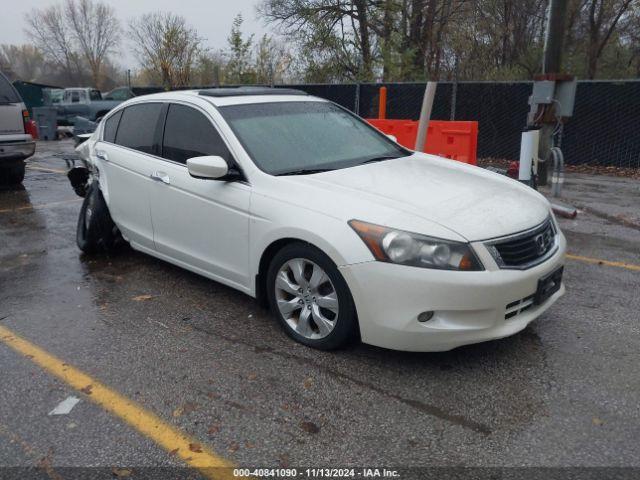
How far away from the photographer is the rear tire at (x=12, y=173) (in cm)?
1009

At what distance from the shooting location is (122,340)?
386 centimetres

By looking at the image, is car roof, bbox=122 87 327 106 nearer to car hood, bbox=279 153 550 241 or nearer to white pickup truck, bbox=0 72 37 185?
car hood, bbox=279 153 550 241

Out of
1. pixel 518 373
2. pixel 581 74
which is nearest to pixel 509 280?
pixel 518 373

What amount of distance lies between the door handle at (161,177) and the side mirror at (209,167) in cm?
65

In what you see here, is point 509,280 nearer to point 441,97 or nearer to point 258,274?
point 258,274

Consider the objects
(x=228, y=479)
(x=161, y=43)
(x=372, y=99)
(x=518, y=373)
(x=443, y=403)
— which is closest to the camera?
(x=228, y=479)

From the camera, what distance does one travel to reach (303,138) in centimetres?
438

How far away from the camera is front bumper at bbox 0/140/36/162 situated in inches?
364

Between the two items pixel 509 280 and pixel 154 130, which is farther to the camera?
pixel 154 130

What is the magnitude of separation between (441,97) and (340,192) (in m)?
10.7

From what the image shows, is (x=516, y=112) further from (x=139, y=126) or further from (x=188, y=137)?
(x=188, y=137)

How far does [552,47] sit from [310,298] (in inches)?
268

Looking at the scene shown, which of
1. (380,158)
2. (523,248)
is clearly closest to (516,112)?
(380,158)

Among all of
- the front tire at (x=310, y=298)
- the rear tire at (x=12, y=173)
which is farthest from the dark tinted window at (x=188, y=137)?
the rear tire at (x=12, y=173)
